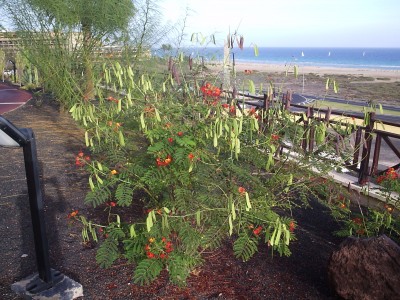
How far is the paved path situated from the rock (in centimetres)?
1161

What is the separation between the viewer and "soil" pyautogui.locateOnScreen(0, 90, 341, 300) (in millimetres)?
3395

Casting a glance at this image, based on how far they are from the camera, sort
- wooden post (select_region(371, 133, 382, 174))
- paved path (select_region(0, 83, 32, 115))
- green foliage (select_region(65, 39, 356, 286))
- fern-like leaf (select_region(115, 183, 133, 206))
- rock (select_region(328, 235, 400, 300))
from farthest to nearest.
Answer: paved path (select_region(0, 83, 32, 115)), wooden post (select_region(371, 133, 382, 174)), fern-like leaf (select_region(115, 183, 133, 206)), green foliage (select_region(65, 39, 356, 286)), rock (select_region(328, 235, 400, 300))

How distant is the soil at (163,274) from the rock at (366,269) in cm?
24

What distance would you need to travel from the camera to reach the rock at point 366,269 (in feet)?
9.84

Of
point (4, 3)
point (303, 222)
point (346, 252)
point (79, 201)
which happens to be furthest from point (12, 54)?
point (346, 252)

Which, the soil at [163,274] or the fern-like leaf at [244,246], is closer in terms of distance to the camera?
the fern-like leaf at [244,246]

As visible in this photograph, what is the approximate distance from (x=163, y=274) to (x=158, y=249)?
522mm

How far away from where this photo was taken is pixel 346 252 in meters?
3.17

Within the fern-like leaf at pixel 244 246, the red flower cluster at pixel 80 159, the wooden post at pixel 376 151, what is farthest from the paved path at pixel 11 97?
the fern-like leaf at pixel 244 246

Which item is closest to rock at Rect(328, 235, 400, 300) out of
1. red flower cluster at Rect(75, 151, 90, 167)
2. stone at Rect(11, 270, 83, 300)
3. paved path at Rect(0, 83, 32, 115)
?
stone at Rect(11, 270, 83, 300)

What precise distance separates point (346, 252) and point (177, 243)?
1320 millimetres

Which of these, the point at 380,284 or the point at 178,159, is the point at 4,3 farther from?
the point at 380,284

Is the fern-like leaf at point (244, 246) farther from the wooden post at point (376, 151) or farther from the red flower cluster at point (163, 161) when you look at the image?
the wooden post at point (376, 151)

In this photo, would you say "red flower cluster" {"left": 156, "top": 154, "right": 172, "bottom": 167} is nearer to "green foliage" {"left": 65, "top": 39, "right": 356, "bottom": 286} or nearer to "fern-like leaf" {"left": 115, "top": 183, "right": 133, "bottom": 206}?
"green foliage" {"left": 65, "top": 39, "right": 356, "bottom": 286}
